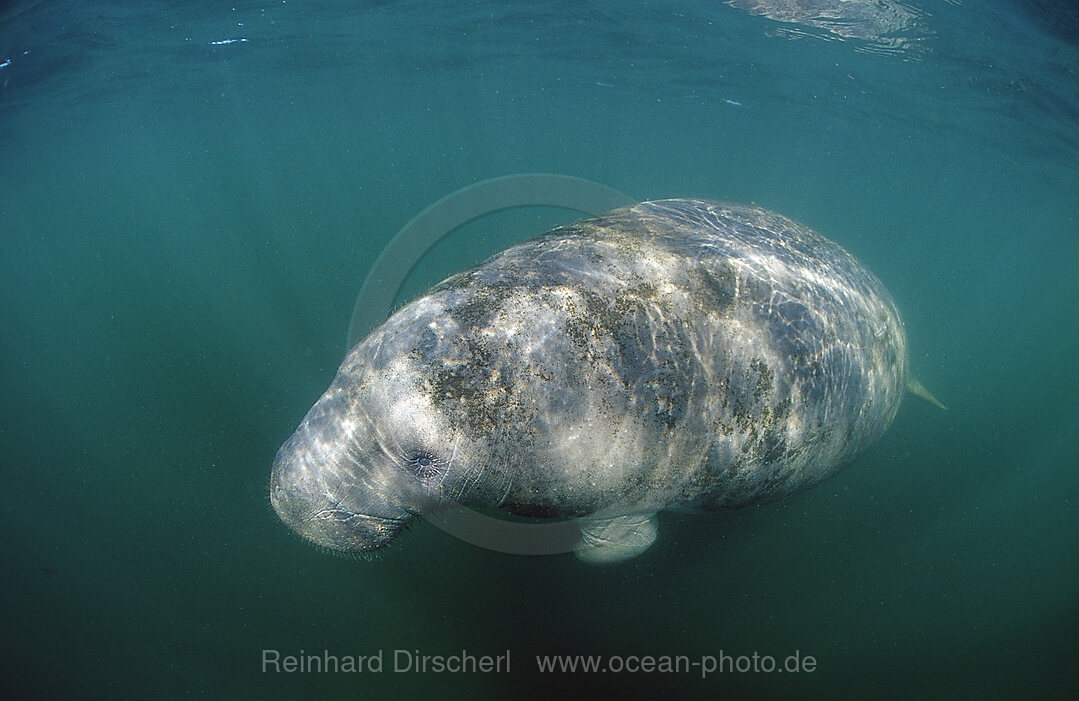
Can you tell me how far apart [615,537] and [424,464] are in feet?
6.03

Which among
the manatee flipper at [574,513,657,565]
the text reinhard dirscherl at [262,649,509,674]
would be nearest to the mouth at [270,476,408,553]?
the manatee flipper at [574,513,657,565]

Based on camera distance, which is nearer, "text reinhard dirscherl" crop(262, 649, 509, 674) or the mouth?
the mouth

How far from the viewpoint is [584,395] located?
8.95 ft

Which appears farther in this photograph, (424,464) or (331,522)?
(331,522)

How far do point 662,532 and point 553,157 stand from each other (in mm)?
63385

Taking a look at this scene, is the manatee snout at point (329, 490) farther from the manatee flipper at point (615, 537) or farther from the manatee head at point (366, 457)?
the manatee flipper at point (615, 537)

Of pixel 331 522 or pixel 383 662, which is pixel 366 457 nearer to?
pixel 331 522

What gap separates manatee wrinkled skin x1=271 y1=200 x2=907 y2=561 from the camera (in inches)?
103

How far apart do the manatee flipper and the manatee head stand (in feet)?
4.55

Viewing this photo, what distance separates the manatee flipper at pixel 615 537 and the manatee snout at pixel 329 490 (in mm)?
1463

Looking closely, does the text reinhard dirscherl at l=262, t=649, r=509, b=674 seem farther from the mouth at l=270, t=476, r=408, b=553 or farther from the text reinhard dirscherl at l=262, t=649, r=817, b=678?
the mouth at l=270, t=476, r=408, b=553

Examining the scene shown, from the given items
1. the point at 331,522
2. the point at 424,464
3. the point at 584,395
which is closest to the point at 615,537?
the point at 584,395

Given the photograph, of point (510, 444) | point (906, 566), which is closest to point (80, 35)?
point (510, 444)

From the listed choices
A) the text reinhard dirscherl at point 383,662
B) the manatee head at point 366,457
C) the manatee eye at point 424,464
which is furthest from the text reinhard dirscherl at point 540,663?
the manatee eye at point 424,464
